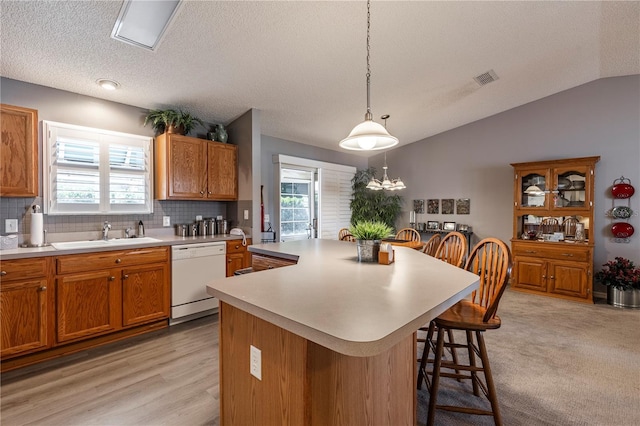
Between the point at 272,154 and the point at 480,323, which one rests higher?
the point at 272,154

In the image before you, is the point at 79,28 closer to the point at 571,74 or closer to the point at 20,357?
the point at 20,357

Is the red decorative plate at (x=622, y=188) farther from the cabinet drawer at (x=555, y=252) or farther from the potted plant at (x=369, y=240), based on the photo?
the potted plant at (x=369, y=240)

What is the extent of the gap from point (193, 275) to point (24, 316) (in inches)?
52.8

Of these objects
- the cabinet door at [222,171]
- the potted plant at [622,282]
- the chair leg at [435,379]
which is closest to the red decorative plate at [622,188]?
the potted plant at [622,282]

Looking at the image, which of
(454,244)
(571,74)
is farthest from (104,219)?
(571,74)

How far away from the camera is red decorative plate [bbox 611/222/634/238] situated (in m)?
4.09

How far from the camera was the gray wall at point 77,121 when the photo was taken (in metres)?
2.69

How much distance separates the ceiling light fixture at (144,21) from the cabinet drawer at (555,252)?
5.35 metres

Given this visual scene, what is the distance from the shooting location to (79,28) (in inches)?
84.7

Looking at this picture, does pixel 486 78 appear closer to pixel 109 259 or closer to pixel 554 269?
pixel 554 269

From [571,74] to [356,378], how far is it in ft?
17.2

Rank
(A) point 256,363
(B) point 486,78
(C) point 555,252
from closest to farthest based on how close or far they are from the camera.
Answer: (A) point 256,363 → (B) point 486,78 → (C) point 555,252

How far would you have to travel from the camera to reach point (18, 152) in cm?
253

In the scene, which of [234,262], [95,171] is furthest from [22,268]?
[234,262]
